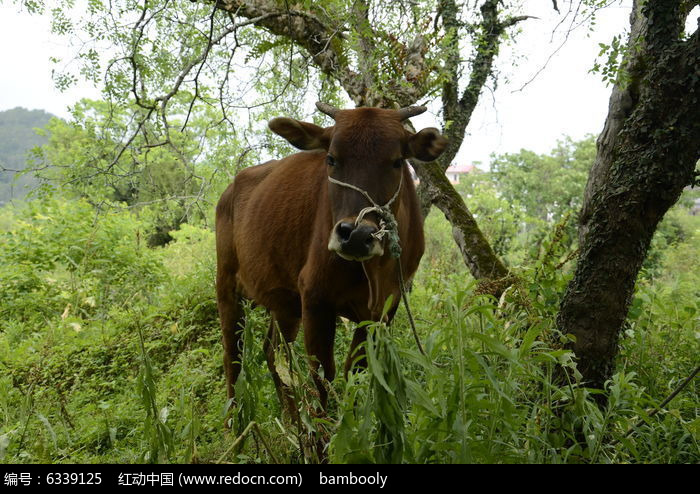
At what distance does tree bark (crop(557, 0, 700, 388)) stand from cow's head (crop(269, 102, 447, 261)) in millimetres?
1112

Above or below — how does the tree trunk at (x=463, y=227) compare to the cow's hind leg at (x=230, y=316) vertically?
above

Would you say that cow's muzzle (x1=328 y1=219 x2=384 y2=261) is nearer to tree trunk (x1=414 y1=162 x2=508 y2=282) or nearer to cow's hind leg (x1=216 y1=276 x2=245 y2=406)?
cow's hind leg (x1=216 y1=276 x2=245 y2=406)

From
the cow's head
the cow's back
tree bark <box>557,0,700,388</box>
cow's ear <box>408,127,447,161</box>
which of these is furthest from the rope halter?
tree bark <box>557,0,700,388</box>

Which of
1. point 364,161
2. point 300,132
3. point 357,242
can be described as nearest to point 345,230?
point 357,242

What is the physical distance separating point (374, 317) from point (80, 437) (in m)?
2.53

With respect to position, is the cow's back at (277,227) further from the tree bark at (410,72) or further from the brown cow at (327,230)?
the tree bark at (410,72)

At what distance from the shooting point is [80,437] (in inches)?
143

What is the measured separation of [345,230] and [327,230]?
2.20 feet

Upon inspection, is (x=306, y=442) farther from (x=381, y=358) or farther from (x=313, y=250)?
(x=313, y=250)

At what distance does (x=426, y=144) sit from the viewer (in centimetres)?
317

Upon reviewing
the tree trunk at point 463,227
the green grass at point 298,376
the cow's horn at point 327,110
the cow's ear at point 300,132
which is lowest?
the green grass at point 298,376

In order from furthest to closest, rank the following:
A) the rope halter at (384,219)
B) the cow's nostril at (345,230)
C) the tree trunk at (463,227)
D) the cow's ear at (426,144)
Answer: the tree trunk at (463,227) < the cow's ear at (426,144) < the cow's nostril at (345,230) < the rope halter at (384,219)

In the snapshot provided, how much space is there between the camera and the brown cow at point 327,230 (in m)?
2.82

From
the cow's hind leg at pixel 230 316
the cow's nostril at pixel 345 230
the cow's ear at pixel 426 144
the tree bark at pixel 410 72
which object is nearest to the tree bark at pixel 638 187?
the cow's ear at pixel 426 144
